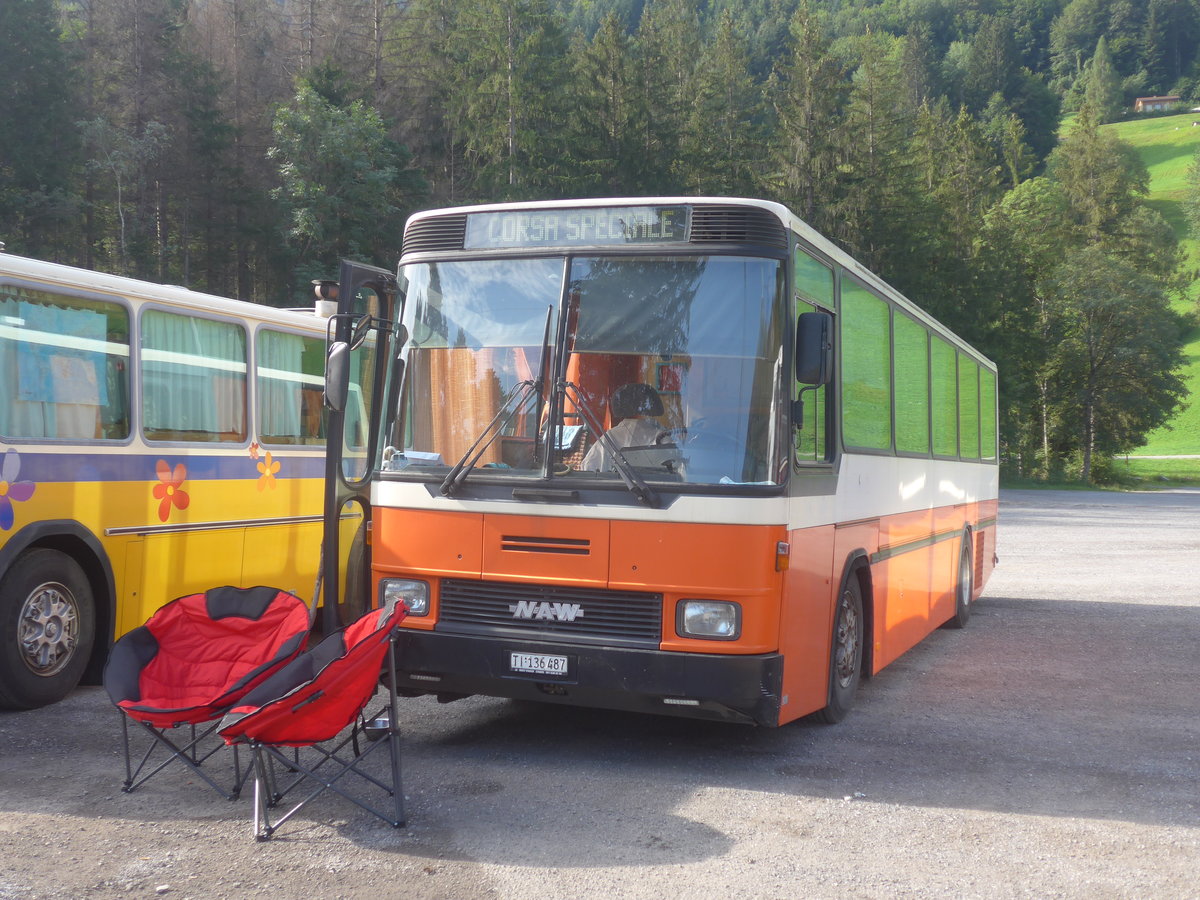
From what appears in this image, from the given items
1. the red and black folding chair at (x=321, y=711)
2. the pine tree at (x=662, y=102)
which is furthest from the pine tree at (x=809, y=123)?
the red and black folding chair at (x=321, y=711)

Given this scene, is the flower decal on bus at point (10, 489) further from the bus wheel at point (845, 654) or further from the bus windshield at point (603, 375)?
the bus wheel at point (845, 654)

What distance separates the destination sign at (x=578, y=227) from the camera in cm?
662

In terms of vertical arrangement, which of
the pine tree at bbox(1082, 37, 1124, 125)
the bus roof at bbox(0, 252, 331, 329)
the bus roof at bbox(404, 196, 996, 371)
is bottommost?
the bus roof at bbox(0, 252, 331, 329)

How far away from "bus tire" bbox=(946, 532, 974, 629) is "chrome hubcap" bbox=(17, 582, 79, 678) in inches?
323

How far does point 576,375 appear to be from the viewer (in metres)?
6.49

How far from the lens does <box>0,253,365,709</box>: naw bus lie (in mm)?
7879

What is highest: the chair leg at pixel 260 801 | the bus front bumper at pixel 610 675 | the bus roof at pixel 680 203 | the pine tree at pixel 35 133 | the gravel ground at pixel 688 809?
the pine tree at pixel 35 133

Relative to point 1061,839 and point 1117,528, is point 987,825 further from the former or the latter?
point 1117,528

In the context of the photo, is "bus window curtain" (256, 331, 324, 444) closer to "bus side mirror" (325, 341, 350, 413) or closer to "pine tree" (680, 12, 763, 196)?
"bus side mirror" (325, 341, 350, 413)

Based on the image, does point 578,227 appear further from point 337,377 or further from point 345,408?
point 345,408

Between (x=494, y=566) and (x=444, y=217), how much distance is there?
6.68 feet

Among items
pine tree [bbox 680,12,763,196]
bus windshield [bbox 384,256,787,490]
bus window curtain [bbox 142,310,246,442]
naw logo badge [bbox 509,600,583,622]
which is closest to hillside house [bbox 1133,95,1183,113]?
pine tree [bbox 680,12,763,196]

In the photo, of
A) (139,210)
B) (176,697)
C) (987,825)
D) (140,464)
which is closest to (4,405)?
(140,464)

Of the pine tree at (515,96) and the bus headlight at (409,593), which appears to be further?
the pine tree at (515,96)
